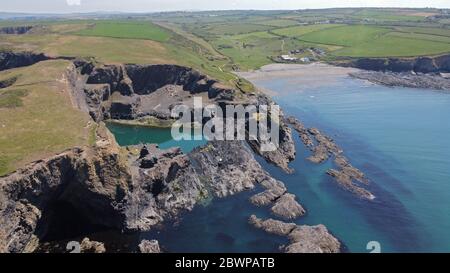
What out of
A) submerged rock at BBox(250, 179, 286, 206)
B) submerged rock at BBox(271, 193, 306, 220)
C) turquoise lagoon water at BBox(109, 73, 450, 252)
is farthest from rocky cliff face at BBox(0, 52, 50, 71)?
submerged rock at BBox(271, 193, 306, 220)

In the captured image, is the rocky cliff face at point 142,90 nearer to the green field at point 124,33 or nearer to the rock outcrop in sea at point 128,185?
the rock outcrop in sea at point 128,185

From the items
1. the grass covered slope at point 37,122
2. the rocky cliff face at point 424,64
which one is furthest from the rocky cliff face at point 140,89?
the rocky cliff face at point 424,64

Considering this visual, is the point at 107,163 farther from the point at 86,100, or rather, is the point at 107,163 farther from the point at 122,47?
the point at 122,47

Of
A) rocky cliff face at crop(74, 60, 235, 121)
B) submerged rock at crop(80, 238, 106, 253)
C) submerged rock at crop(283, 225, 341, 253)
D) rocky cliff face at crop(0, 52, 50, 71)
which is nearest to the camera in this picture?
submerged rock at crop(283, 225, 341, 253)

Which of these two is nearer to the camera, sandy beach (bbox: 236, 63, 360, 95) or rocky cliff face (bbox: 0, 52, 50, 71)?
rocky cliff face (bbox: 0, 52, 50, 71)

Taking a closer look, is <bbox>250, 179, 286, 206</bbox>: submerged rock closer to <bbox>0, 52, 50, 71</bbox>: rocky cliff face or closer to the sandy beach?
<bbox>0, 52, 50, 71</bbox>: rocky cliff face

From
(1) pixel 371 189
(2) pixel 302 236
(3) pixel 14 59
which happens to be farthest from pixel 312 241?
(3) pixel 14 59
